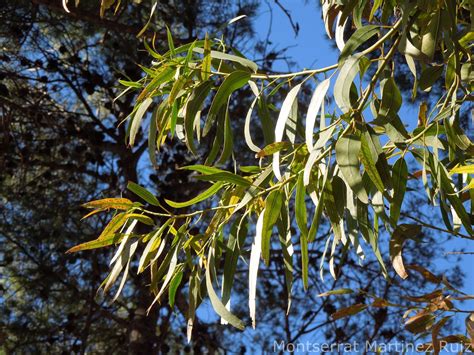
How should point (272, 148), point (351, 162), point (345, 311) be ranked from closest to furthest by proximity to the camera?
1. point (351, 162)
2. point (272, 148)
3. point (345, 311)

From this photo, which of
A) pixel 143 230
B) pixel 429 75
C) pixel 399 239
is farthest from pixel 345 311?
pixel 143 230

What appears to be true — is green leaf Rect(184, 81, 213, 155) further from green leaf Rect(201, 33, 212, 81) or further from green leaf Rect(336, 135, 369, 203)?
green leaf Rect(336, 135, 369, 203)

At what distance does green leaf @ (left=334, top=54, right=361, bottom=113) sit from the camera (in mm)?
1173

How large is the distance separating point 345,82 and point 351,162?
0.13m

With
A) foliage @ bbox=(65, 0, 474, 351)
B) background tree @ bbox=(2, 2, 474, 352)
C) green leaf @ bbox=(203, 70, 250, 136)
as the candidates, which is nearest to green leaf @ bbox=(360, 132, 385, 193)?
foliage @ bbox=(65, 0, 474, 351)

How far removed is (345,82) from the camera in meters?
1.18

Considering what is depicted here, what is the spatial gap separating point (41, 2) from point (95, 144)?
0.65m

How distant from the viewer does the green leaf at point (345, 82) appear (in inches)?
46.2

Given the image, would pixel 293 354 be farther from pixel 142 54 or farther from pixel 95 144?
pixel 142 54

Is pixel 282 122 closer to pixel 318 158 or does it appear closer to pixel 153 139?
pixel 318 158

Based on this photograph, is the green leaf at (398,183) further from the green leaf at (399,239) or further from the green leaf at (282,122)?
the green leaf at (282,122)

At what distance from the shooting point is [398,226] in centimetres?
130

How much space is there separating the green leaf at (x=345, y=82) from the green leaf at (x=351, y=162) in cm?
6

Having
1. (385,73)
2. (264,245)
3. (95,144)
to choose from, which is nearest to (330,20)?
(385,73)
